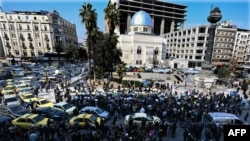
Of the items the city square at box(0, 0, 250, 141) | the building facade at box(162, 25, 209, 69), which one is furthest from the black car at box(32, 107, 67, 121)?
the building facade at box(162, 25, 209, 69)

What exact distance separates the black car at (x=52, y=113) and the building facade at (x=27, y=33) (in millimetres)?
57700

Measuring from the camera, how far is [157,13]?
94.9 meters

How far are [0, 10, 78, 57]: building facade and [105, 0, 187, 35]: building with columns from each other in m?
33.0

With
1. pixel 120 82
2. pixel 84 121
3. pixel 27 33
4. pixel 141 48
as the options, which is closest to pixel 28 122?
pixel 84 121

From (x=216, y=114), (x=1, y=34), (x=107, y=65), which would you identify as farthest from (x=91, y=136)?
(x=1, y=34)

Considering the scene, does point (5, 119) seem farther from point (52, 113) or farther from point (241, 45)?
point (241, 45)

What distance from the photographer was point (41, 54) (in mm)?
67062

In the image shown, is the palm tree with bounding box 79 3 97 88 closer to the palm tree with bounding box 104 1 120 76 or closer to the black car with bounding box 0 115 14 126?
the palm tree with bounding box 104 1 120 76

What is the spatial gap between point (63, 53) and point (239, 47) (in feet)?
234

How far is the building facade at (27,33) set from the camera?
6412cm

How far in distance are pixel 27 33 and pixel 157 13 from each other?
65.4 m

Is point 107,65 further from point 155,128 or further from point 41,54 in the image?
point 41,54

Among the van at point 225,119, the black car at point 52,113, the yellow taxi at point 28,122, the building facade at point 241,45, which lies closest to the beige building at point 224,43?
the building facade at point 241,45

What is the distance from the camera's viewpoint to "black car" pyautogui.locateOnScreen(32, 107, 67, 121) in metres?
14.6
